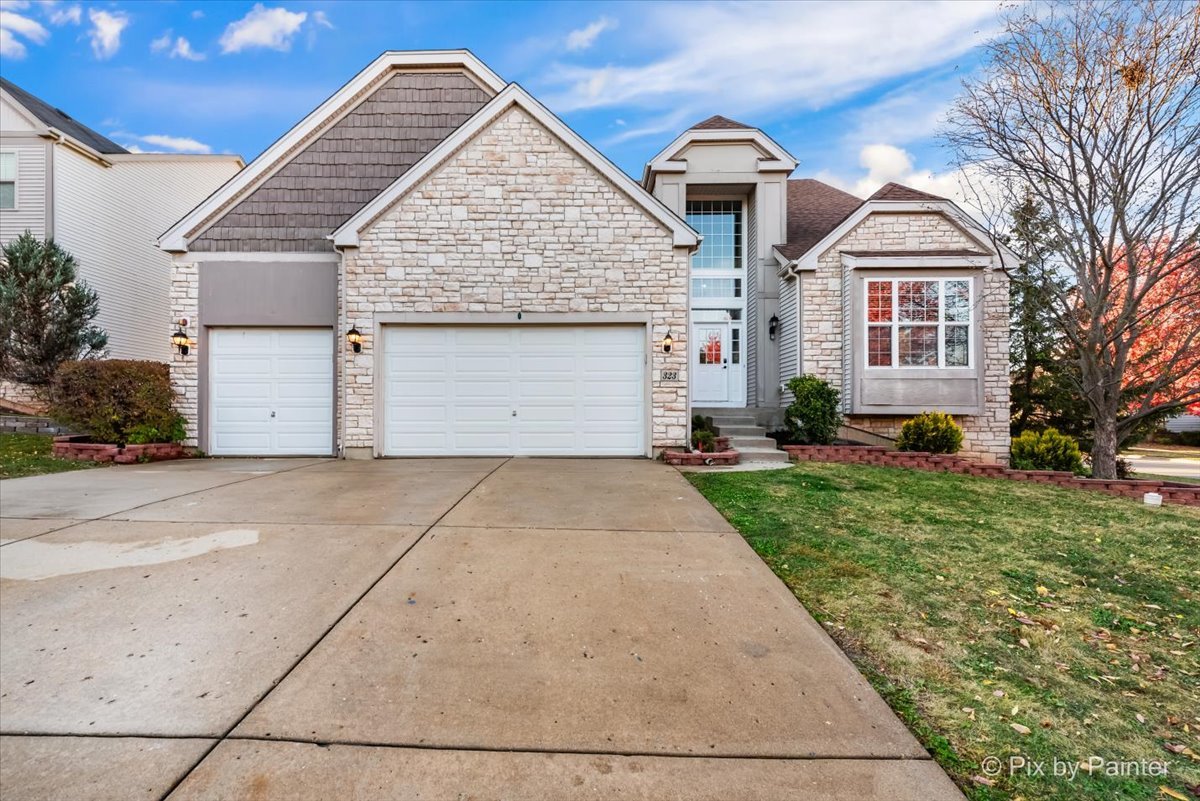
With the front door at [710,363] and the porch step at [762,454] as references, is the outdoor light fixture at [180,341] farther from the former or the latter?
the front door at [710,363]

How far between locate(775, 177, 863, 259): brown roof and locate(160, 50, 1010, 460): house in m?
1.19

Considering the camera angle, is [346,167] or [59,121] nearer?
[346,167]

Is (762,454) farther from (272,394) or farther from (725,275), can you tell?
(272,394)

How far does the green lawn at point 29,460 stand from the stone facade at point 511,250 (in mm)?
3772

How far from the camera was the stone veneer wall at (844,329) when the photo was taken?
10.4 metres

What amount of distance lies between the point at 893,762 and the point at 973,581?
7.58 feet

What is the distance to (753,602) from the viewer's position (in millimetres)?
3188

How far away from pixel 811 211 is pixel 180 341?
47.5 feet

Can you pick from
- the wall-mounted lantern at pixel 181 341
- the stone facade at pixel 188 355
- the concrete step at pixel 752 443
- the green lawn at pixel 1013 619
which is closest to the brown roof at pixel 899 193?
the concrete step at pixel 752 443

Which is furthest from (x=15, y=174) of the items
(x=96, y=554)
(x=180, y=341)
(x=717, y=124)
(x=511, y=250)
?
(x=717, y=124)

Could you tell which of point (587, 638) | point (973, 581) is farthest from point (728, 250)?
point (587, 638)

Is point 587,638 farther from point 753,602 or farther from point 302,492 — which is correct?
point 302,492

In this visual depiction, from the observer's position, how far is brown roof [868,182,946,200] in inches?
415

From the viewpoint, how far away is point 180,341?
899cm
